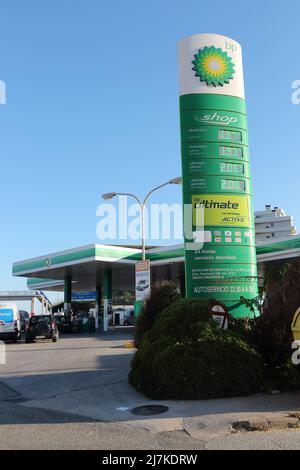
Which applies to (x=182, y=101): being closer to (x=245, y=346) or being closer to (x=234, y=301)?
(x=234, y=301)

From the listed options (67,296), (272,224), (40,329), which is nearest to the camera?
(40,329)

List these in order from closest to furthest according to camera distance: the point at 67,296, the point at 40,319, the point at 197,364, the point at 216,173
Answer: the point at 197,364
the point at 216,173
the point at 40,319
the point at 67,296

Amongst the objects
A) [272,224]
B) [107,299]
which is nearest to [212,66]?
[107,299]

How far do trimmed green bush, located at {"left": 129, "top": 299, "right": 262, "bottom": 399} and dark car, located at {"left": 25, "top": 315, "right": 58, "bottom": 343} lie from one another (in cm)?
1903

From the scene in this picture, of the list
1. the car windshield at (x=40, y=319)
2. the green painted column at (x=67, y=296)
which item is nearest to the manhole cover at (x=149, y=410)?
the car windshield at (x=40, y=319)

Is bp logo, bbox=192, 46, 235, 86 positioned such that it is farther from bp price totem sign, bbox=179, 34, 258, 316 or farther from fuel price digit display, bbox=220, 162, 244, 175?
fuel price digit display, bbox=220, 162, 244, 175

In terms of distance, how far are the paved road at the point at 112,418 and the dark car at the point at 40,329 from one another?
15764 millimetres

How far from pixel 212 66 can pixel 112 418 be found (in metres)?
11.0

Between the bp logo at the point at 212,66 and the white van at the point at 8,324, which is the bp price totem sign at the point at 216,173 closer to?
the bp logo at the point at 212,66

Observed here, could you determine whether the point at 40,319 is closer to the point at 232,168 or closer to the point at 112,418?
the point at 232,168

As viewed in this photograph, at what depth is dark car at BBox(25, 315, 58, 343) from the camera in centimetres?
2894

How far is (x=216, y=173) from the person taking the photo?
571 inches

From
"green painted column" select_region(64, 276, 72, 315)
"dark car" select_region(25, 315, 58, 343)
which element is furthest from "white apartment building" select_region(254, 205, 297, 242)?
"dark car" select_region(25, 315, 58, 343)
